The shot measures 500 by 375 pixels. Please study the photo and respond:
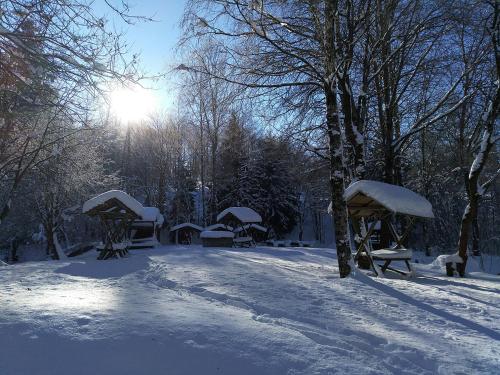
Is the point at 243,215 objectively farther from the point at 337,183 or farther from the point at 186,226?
the point at 337,183

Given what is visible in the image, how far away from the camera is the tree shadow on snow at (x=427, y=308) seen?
5.29 metres

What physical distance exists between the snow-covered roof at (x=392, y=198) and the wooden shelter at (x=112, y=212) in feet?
31.5

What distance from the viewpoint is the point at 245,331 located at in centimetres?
417

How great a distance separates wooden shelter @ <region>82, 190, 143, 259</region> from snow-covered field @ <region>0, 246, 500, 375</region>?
960 cm

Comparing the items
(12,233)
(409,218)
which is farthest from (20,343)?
(12,233)

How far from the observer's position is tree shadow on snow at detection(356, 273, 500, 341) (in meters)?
5.29

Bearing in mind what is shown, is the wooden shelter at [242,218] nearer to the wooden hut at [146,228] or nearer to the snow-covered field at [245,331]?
the wooden hut at [146,228]

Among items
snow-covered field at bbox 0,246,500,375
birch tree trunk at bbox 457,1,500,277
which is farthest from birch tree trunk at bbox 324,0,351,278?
birch tree trunk at bbox 457,1,500,277

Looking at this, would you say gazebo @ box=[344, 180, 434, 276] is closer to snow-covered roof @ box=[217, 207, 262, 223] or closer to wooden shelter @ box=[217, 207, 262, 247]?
wooden shelter @ box=[217, 207, 262, 247]

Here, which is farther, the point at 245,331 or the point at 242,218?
the point at 242,218

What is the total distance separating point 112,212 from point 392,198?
11435mm

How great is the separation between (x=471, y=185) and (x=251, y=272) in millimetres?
7520

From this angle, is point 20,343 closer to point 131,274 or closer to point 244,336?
point 244,336

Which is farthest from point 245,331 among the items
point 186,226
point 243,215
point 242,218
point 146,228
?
point 186,226
